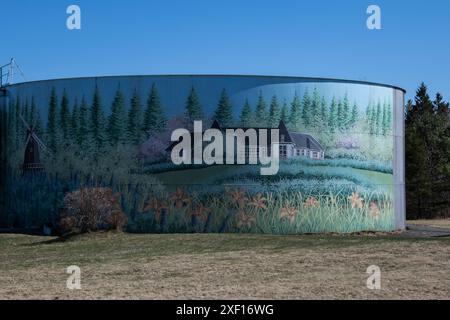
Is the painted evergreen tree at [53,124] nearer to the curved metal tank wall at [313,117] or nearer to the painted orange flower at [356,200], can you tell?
the curved metal tank wall at [313,117]

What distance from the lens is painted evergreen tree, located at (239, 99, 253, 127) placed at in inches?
1025

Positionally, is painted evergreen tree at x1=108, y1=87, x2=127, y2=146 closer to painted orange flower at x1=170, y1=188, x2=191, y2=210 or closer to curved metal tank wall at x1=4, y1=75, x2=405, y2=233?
curved metal tank wall at x1=4, y1=75, x2=405, y2=233

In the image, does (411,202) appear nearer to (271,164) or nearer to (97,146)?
(271,164)

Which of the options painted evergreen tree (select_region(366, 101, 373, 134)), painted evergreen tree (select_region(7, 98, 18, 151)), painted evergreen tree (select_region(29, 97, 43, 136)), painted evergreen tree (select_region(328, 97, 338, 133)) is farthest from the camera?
painted evergreen tree (select_region(7, 98, 18, 151))

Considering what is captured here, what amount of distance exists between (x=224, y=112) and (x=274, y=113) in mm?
2022

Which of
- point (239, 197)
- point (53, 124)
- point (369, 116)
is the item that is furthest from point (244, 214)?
point (53, 124)

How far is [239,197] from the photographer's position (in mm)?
26000

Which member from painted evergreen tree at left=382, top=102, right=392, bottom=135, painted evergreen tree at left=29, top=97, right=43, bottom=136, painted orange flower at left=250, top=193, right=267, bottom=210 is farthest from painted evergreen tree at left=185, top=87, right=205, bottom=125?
painted evergreen tree at left=382, top=102, right=392, bottom=135

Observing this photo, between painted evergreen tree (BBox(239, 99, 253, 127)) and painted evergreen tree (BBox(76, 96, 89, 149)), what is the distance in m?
6.28

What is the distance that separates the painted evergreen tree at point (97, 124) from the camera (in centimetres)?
2659

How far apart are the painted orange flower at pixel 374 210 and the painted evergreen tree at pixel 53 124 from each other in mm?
13501

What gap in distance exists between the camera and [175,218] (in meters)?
25.9

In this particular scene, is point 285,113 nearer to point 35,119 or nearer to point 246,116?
point 246,116

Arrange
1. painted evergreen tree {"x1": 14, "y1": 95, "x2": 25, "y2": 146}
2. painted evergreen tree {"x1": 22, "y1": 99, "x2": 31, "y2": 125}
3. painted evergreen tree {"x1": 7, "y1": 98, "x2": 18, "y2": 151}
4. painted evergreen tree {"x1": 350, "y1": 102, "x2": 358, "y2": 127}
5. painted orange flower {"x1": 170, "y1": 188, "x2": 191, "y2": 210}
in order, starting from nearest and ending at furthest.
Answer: painted orange flower {"x1": 170, "y1": 188, "x2": 191, "y2": 210}
painted evergreen tree {"x1": 350, "y1": 102, "x2": 358, "y2": 127}
painted evergreen tree {"x1": 22, "y1": 99, "x2": 31, "y2": 125}
painted evergreen tree {"x1": 14, "y1": 95, "x2": 25, "y2": 146}
painted evergreen tree {"x1": 7, "y1": 98, "x2": 18, "y2": 151}
